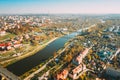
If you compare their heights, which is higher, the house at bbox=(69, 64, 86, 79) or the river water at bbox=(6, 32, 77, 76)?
the house at bbox=(69, 64, 86, 79)

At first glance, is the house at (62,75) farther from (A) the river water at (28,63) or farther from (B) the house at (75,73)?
(A) the river water at (28,63)

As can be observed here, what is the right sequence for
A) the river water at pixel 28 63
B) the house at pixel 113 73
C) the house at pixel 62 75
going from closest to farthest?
the house at pixel 62 75, the house at pixel 113 73, the river water at pixel 28 63

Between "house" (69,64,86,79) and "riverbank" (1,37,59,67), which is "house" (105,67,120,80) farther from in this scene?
"riverbank" (1,37,59,67)

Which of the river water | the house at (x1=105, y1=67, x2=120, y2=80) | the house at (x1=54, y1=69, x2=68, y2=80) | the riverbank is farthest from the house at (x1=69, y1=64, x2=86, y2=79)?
the riverbank

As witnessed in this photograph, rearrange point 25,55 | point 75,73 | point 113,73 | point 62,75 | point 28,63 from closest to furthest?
point 62,75
point 75,73
point 113,73
point 28,63
point 25,55

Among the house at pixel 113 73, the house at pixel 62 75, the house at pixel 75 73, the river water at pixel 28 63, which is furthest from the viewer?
the river water at pixel 28 63

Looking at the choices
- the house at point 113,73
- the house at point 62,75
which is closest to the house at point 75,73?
the house at point 62,75

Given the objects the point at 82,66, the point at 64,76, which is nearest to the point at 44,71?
the point at 64,76

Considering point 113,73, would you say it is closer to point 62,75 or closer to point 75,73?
point 75,73

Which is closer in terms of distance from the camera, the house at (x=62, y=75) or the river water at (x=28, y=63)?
the house at (x=62, y=75)

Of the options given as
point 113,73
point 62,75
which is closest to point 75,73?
point 62,75

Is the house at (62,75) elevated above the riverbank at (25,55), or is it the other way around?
the house at (62,75)

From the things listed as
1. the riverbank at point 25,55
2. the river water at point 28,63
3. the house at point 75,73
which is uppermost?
the house at point 75,73
